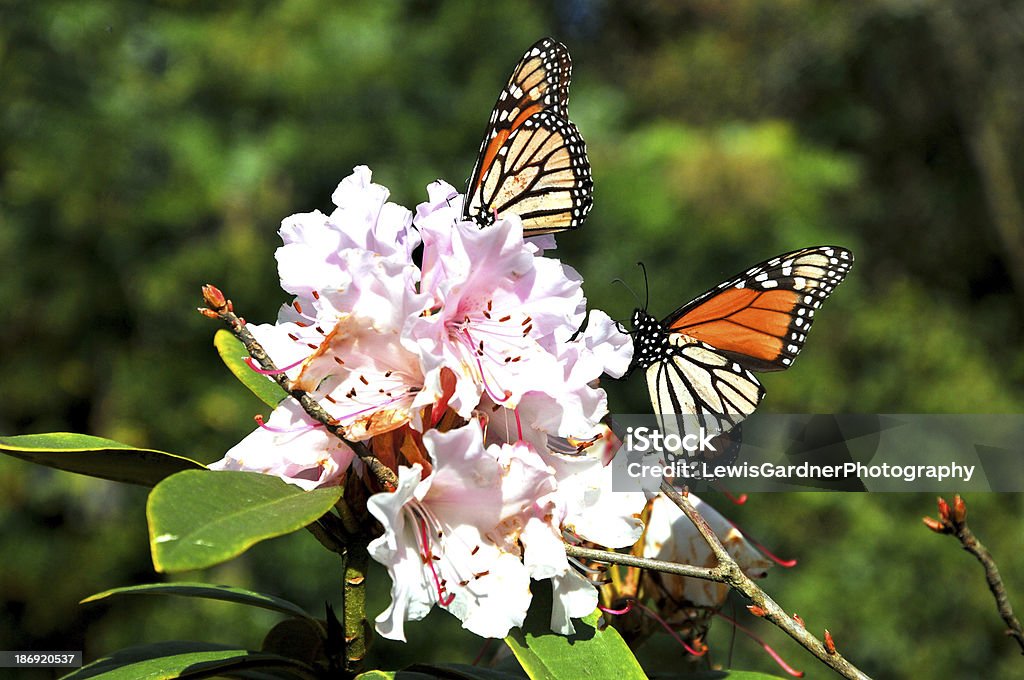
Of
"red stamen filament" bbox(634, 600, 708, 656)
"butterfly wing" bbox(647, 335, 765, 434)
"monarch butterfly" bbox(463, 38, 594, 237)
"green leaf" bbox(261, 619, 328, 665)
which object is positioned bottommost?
"green leaf" bbox(261, 619, 328, 665)

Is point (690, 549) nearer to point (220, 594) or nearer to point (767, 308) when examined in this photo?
point (767, 308)

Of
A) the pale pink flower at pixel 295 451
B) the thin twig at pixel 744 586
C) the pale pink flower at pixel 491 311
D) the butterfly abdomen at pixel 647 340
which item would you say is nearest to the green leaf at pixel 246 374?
the pale pink flower at pixel 295 451

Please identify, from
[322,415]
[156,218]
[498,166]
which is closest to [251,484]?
[322,415]

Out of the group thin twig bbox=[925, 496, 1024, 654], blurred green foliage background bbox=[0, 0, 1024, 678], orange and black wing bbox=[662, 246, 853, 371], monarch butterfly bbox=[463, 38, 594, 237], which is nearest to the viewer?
thin twig bbox=[925, 496, 1024, 654]

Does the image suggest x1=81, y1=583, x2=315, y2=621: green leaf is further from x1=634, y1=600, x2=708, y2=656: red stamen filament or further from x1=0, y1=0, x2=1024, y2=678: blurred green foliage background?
x1=0, y1=0, x2=1024, y2=678: blurred green foliage background

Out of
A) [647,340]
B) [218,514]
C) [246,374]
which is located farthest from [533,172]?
[218,514]

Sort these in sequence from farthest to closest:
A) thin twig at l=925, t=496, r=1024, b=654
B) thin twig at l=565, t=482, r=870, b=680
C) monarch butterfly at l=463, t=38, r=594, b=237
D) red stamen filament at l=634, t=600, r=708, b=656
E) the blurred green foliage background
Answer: the blurred green foliage background < monarch butterfly at l=463, t=38, r=594, b=237 < red stamen filament at l=634, t=600, r=708, b=656 < thin twig at l=925, t=496, r=1024, b=654 < thin twig at l=565, t=482, r=870, b=680

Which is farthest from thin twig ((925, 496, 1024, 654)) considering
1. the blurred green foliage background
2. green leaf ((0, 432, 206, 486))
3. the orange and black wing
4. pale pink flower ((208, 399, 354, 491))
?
the blurred green foliage background

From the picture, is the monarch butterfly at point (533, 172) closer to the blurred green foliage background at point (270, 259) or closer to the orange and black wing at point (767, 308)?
the orange and black wing at point (767, 308)
